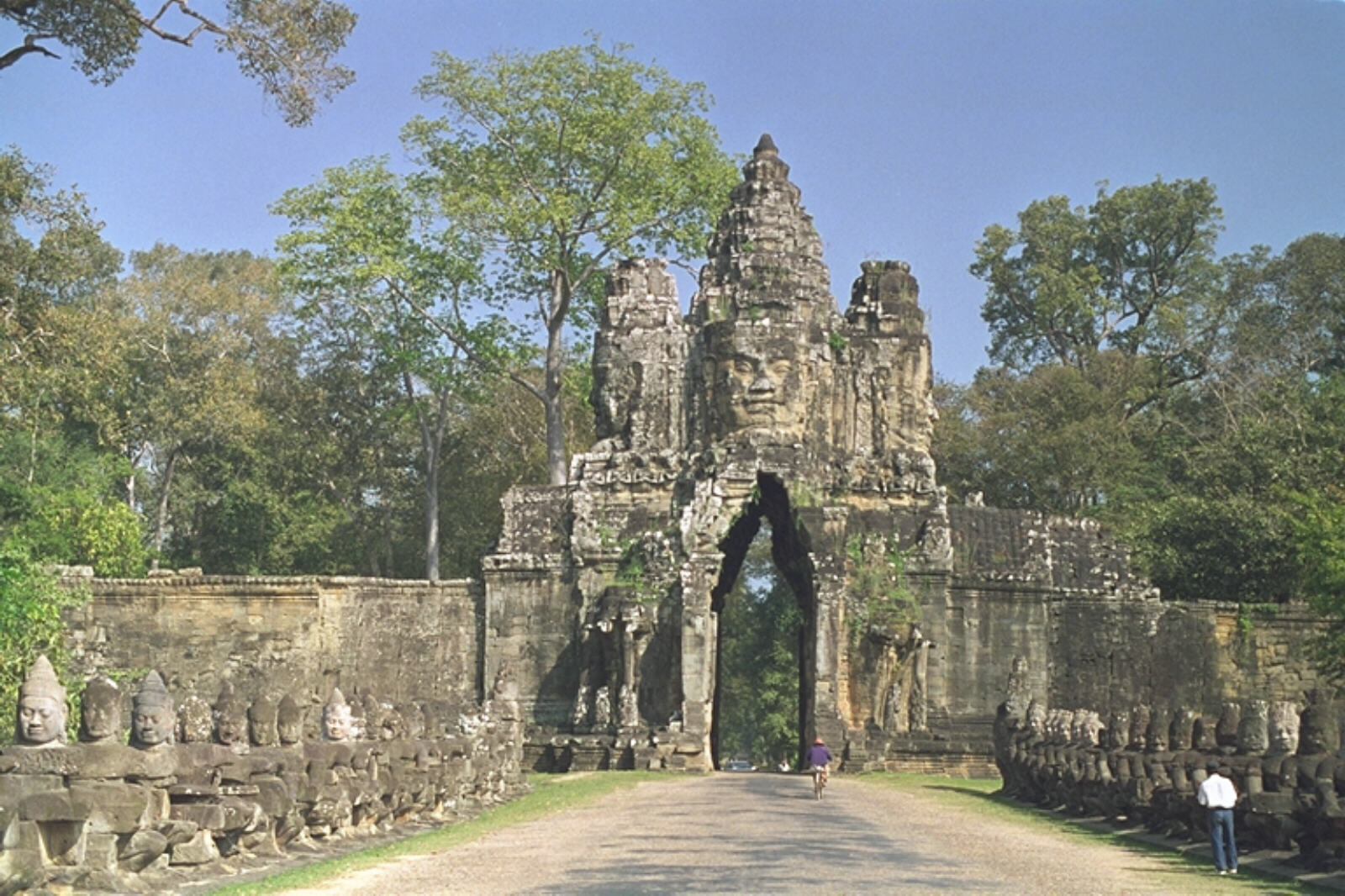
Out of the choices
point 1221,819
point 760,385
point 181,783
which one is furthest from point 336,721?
point 760,385

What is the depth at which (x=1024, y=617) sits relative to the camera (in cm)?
3503

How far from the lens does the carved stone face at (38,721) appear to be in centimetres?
1119

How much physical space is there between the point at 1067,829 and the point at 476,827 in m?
6.52

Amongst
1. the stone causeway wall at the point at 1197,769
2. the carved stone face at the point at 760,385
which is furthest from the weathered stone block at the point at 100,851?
the carved stone face at the point at 760,385

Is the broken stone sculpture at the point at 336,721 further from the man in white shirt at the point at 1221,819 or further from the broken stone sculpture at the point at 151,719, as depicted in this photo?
the man in white shirt at the point at 1221,819

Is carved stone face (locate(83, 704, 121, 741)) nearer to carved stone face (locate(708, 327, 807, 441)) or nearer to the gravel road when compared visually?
the gravel road

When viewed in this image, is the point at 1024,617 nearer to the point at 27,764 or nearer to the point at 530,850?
the point at 530,850

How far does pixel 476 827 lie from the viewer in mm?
19266

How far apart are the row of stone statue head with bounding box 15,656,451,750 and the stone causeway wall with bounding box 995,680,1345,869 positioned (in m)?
7.97

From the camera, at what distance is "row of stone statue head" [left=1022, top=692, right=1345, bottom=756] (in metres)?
15.6

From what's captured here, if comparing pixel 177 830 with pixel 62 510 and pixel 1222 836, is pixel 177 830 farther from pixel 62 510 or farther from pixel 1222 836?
pixel 62 510

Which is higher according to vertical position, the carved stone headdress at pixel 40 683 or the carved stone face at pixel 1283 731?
the carved stone headdress at pixel 40 683

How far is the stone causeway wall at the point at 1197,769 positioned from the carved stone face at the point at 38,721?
31.7 ft

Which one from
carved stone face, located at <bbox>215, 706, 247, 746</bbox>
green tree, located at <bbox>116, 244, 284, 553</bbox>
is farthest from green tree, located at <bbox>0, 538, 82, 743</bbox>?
green tree, located at <bbox>116, 244, 284, 553</bbox>
